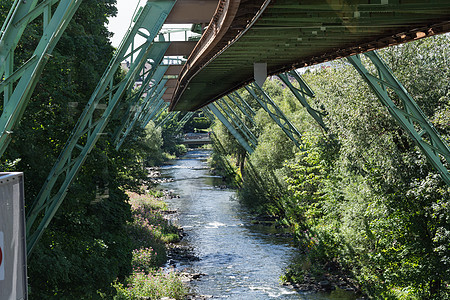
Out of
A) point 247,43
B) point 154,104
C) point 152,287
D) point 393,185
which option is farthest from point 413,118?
point 154,104

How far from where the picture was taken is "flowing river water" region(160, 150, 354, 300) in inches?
750

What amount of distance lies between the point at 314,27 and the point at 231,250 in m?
17.8

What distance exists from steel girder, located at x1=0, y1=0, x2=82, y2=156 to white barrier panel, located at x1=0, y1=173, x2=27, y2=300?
84.6 inches

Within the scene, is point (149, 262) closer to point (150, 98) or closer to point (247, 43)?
point (150, 98)

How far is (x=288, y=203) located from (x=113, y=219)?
1253cm

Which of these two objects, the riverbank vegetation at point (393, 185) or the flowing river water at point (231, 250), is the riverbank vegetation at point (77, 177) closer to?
the flowing river water at point (231, 250)

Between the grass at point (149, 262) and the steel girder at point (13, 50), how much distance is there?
8777 mm

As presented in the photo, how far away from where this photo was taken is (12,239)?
491cm

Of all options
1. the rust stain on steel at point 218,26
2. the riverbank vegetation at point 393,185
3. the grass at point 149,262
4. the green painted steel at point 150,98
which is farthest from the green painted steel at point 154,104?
the rust stain on steel at point 218,26

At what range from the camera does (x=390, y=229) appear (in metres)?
14.0

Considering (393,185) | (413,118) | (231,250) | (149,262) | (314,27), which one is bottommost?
(393,185)

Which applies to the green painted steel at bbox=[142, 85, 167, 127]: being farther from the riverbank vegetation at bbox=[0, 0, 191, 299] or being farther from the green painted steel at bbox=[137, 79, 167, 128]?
the riverbank vegetation at bbox=[0, 0, 191, 299]

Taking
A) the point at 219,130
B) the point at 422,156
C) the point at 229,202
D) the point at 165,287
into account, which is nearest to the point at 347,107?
the point at 422,156

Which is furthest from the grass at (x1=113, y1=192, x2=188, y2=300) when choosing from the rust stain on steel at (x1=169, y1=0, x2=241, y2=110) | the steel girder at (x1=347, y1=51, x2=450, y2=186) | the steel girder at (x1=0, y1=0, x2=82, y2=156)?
the steel girder at (x1=0, y1=0, x2=82, y2=156)
